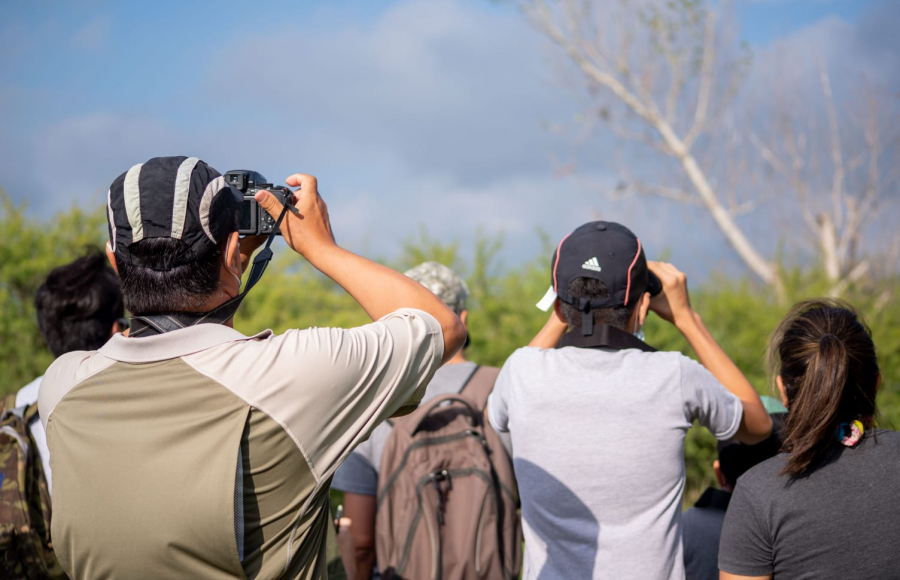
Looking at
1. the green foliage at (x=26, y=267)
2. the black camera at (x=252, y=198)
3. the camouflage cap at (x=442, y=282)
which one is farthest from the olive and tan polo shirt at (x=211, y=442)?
the green foliage at (x=26, y=267)

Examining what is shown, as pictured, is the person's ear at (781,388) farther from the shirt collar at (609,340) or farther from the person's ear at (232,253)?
the person's ear at (232,253)

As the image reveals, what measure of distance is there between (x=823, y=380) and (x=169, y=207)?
1.76 metres

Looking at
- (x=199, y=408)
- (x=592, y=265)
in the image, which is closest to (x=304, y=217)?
(x=199, y=408)

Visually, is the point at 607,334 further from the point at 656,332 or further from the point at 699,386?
the point at 656,332

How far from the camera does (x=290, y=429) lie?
54.9 inches

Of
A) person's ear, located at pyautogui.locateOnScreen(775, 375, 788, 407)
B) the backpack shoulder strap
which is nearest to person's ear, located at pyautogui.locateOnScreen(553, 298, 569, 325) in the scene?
the backpack shoulder strap

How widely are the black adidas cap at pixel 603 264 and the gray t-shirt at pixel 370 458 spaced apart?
60 cm

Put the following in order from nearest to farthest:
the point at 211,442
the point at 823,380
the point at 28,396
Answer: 1. the point at 211,442
2. the point at 823,380
3. the point at 28,396

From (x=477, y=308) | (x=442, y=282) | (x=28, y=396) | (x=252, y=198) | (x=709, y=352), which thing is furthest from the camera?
(x=477, y=308)

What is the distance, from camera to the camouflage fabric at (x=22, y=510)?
7.20ft

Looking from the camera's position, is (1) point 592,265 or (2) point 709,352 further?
(2) point 709,352

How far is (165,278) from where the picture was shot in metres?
1.47

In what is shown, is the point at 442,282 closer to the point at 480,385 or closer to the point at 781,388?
the point at 480,385

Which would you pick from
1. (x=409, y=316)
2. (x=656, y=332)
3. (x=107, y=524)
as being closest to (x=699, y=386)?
(x=409, y=316)
